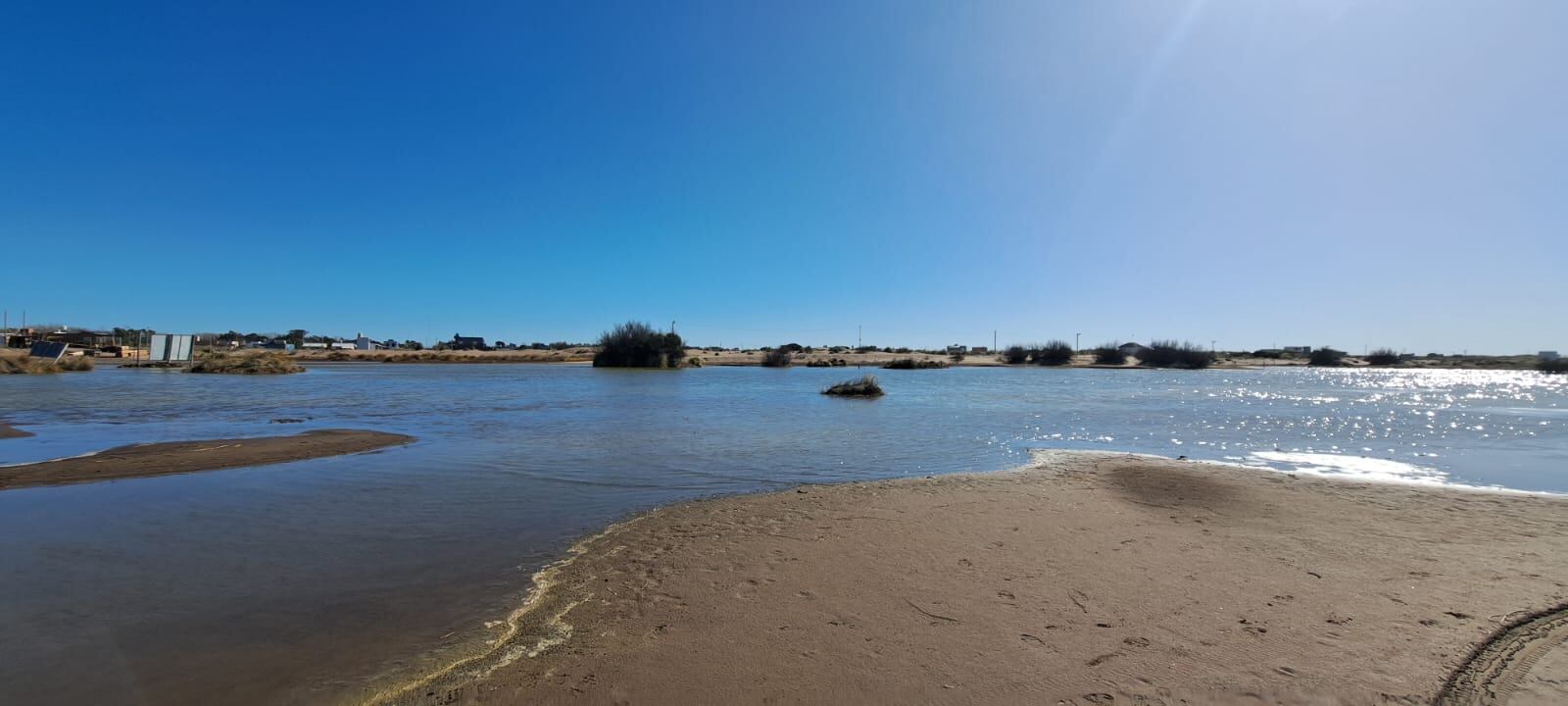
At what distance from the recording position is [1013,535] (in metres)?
6.23

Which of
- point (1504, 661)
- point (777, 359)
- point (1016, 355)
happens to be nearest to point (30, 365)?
point (777, 359)

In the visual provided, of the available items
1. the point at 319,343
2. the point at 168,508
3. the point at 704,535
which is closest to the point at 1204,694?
the point at 704,535

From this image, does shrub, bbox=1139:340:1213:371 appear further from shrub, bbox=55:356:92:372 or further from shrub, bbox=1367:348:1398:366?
shrub, bbox=55:356:92:372

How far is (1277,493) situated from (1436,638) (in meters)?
5.22

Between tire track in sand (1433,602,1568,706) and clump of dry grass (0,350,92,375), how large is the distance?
53.6 m

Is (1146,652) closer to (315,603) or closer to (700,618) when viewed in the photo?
(700,618)

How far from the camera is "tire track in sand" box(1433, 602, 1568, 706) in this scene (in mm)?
3256

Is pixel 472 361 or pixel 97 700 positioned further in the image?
A: pixel 472 361

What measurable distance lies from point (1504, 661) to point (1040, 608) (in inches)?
94.7

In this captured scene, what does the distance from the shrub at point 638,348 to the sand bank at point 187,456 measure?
44248 millimetres

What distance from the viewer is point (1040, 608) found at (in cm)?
438

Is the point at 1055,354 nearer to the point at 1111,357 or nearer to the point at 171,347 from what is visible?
the point at 1111,357

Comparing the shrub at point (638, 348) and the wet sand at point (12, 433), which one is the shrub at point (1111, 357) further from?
the wet sand at point (12, 433)

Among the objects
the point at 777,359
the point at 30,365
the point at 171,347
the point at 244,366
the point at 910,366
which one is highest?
the point at 777,359
